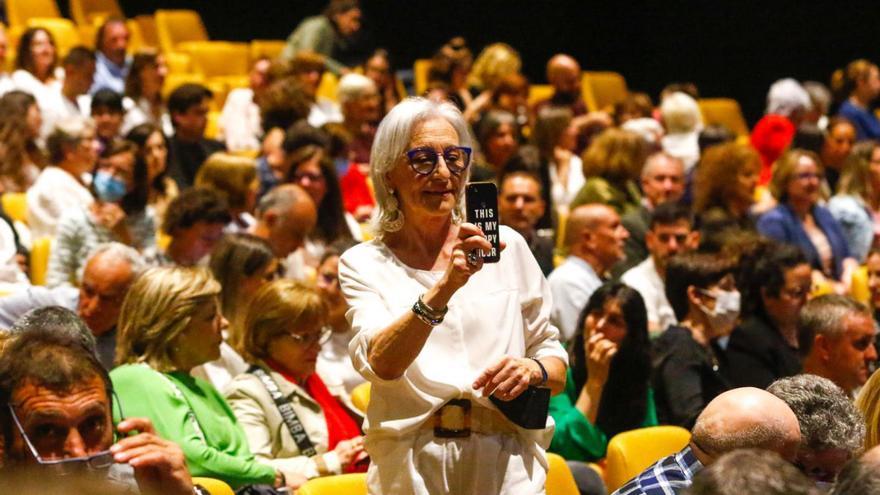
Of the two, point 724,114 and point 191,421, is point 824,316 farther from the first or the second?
point 724,114

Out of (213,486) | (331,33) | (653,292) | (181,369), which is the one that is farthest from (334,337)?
(331,33)

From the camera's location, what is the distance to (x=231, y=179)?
636cm

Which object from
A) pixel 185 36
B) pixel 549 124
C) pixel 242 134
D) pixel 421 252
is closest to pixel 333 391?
pixel 421 252

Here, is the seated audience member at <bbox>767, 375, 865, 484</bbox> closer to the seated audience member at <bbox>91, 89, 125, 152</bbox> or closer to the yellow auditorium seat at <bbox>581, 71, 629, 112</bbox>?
the seated audience member at <bbox>91, 89, 125, 152</bbox>

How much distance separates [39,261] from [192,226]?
0.63 metres

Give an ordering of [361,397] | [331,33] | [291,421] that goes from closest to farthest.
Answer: [291,421] < [361,397] < [331,33]

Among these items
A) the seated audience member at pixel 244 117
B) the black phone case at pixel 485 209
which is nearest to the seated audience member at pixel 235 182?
the seated audience member at pixel 244 117

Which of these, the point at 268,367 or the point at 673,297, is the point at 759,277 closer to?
the point at 673,297

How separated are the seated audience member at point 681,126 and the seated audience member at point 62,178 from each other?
3.71 metres

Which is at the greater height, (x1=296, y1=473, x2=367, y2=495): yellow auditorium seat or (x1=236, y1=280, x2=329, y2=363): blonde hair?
(x1=236, y1=280, x2=329, y2=363): blonde hair

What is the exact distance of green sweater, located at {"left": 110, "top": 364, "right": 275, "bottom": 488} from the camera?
142 inches

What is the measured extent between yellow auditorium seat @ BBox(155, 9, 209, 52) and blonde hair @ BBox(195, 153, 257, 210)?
13.3 ft

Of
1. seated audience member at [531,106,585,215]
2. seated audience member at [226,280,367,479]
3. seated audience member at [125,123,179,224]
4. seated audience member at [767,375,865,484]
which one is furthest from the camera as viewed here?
seated audience member at [531,106,585,215]

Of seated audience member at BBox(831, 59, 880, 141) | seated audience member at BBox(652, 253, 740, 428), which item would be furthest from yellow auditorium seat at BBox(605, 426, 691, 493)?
seated audience member at BBox(831, 59, 880, 141)
